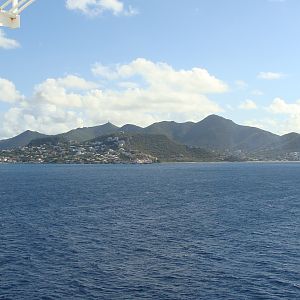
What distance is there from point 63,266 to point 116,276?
38.7 feet

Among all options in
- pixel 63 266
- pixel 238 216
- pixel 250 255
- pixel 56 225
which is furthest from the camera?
pixel 238 216

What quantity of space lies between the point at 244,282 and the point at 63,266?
107ft

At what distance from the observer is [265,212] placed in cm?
14200

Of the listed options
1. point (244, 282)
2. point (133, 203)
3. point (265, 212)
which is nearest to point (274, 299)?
point (244, 282)

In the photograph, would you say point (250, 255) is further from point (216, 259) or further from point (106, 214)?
point (106, 214)

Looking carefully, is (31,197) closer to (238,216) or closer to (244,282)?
(238,216)

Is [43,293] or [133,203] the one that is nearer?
[43,293]

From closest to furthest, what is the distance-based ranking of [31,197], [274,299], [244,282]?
[274,299] < [244,282] < [31,197]

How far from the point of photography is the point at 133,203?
167 m

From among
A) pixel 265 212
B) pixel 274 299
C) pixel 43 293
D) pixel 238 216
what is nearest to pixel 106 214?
pixel 238 216

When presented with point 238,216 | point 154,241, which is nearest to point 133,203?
point 238,216

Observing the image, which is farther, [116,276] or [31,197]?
[31,197]

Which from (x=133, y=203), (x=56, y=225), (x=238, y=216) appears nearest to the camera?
(x=56, y=225)

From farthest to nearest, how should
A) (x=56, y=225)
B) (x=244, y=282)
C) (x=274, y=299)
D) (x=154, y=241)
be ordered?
1. (x=56, y=225)
2. (x=154, y=241)
3. (x=244, y=282)
4. (x=274, y=299)
